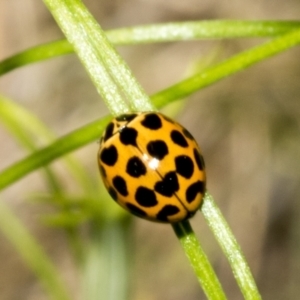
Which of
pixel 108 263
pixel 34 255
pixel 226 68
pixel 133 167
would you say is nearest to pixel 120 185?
pixel 133 167

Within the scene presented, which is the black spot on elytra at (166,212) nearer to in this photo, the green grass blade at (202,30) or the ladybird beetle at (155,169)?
the ladybird beetle at (155,169)

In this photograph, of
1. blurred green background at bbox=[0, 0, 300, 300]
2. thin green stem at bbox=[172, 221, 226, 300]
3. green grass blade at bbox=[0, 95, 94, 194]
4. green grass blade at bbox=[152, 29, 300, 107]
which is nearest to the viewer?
thin green stem at bbox=[172, 221, 226, 300]

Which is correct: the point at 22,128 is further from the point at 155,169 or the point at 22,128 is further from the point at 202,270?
the point at 202,270

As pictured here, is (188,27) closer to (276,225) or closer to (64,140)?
(64,140)

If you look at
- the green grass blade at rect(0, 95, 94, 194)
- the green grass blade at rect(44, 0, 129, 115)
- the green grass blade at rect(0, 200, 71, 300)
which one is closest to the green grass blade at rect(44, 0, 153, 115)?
the green grass blade at rect(44, 0, 129, 115)

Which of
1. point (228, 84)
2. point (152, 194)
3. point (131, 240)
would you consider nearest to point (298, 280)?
point (228, 84)

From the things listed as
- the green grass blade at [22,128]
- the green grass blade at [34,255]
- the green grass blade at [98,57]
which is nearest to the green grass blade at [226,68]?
the green grass blade at [98,57]

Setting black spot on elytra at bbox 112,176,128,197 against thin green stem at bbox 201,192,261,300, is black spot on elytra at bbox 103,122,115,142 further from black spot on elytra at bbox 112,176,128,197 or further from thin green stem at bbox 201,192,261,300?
thin green stem at bbox 201,192,261,300
